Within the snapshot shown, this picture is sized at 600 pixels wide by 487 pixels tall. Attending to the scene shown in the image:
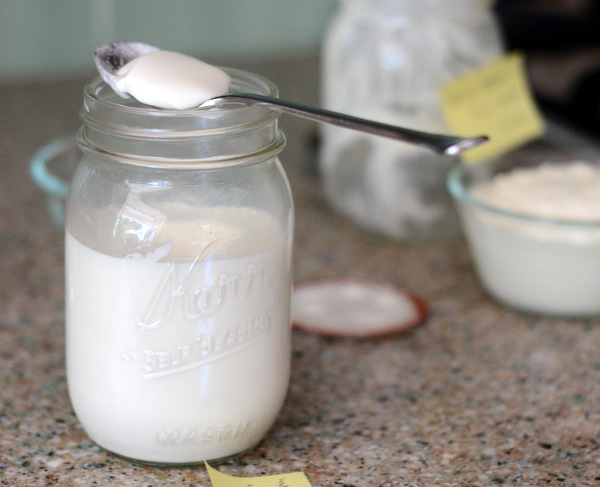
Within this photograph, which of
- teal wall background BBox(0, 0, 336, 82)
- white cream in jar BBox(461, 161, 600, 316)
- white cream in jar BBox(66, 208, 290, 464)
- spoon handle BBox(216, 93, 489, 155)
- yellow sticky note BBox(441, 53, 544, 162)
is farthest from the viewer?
teal wall background BBox(0, 0, 336, 82)

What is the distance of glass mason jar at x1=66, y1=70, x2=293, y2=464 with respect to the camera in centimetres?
57

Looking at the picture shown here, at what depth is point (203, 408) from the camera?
60cm


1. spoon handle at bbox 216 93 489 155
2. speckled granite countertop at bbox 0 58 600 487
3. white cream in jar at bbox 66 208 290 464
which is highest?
spoon handle at bbox 216 93 489 155

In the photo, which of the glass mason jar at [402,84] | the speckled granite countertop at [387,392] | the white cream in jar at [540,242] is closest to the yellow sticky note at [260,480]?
the speckled granite countertop at [387,392]

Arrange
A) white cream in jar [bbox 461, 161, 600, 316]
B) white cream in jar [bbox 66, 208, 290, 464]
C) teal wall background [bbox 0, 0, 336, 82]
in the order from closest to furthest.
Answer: white cream in jar [bbox 66, 208, 290, 464] → white cream in jar [bbox 461, 161, 600, 316] → teal wall background [bbox 0, 0, 336, 82]

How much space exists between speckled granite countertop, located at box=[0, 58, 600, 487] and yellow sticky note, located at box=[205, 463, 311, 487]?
2cm

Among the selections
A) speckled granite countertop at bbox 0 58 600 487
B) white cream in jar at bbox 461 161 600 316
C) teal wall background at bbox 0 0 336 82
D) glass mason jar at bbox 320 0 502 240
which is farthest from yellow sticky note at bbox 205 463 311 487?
teal wall background at bbox 0 0 336 82

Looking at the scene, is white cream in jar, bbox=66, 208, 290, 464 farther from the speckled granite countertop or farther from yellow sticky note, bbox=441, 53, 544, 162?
yellow sticky note, bbox=441, 53, 544, 162

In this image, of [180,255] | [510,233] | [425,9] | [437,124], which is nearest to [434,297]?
[510,233]

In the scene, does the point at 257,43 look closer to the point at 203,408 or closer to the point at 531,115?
the point at 531,115

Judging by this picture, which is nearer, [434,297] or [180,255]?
[180,255]

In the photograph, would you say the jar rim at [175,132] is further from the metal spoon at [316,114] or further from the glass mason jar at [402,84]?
the glass mason jar at [402,84]

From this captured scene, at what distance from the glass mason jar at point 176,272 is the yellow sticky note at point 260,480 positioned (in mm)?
25

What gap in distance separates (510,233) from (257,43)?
119cm
